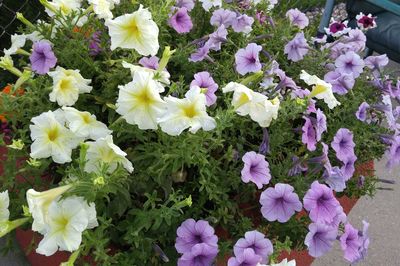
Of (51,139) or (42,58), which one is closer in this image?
(51,139)

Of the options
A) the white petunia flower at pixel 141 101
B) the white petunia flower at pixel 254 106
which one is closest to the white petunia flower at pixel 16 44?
the white petunia flower at pixel 141 101

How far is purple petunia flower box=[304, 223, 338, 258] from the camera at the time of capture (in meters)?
1.58

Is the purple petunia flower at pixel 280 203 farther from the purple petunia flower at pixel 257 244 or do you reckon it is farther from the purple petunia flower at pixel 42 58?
the purple petunia flower at pixel 42 58

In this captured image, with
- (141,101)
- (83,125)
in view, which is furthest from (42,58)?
(141,101)

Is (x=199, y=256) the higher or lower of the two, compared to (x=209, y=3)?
lower

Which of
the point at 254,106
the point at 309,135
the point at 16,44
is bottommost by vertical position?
the point at 309,135

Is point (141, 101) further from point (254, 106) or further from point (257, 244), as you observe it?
point (257, 244)

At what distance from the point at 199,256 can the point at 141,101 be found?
0.45m

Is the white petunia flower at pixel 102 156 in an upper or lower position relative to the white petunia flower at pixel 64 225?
upper

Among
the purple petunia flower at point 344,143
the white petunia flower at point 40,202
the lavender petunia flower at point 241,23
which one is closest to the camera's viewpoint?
the white petunia flower at point 40,202

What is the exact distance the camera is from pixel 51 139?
1444 mm

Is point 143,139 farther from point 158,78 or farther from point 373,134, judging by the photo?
point 373,134

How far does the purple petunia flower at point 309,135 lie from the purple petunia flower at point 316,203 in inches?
6.1

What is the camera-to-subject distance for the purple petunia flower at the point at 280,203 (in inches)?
61.9
